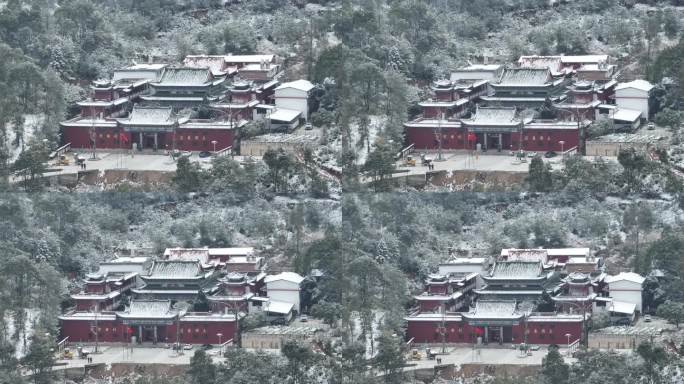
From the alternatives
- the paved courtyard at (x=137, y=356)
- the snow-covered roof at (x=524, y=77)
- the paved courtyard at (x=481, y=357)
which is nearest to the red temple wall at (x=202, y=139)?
the paved courtyard at (x=137, y=356)

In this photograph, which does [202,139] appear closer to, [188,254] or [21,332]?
[188,254]

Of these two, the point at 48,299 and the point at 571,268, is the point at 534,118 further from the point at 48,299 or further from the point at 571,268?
the point at 48,299

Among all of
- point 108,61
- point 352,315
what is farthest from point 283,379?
point 108,61

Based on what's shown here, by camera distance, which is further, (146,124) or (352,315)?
(146,124)

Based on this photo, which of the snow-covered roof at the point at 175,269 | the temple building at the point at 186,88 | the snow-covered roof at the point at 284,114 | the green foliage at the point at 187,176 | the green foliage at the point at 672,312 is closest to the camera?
the green foliage at the point at 672,312

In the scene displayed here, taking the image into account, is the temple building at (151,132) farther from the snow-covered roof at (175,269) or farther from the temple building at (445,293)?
the temple building at (445,293)

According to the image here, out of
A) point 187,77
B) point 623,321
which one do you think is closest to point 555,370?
point 623,321
